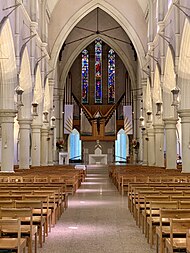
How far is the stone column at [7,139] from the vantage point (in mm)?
25969

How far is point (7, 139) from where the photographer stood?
26.1 meters

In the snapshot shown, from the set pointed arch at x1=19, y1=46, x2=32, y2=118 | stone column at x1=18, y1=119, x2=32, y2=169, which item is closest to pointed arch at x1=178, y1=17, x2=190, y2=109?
pointed arch at x1=19, y1=46, x2=32, y2=118

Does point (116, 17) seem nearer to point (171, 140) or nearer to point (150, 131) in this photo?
point (150, 131)

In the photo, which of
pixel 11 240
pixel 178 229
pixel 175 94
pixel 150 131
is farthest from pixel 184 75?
pixel 11 240

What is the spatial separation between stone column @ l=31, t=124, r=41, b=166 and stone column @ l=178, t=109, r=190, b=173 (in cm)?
1420

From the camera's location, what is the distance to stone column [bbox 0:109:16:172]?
26.0m

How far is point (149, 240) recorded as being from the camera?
9680 mm

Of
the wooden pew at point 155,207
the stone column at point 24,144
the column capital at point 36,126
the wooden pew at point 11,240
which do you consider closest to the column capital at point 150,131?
the column capital at point 36,126

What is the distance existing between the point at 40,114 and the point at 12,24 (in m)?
11.6

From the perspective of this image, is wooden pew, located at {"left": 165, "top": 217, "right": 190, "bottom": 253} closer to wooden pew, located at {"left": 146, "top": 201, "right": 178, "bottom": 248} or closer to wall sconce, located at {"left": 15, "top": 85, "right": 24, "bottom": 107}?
wooden pew, located at {"left": 146, "top": 201, "right": 178, "bottom": 248}

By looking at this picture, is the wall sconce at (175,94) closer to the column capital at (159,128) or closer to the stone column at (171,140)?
the stone column at (171,140)

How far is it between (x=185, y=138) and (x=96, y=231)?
611 inches

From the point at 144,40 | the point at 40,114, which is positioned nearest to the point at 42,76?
the point at 40,114

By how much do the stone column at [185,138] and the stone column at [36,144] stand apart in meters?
14.2
